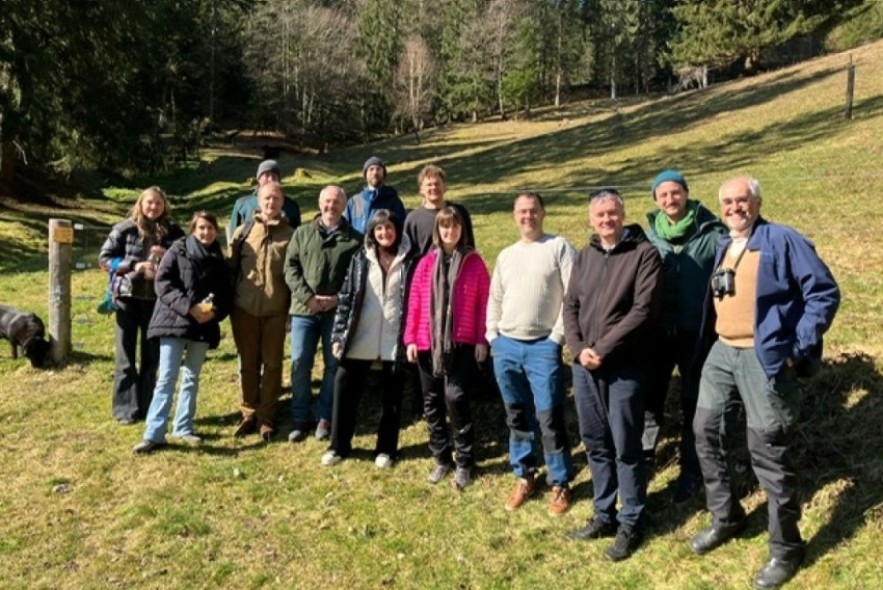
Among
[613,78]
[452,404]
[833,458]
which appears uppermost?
[613,78]

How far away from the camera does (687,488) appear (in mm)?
4469

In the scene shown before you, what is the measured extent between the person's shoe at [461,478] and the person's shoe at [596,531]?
3.18ft

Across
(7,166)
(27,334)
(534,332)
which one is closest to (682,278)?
(534,332)

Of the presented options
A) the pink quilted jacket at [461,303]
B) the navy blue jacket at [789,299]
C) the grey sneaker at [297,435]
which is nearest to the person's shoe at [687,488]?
the navy blue jacket at [789,299]

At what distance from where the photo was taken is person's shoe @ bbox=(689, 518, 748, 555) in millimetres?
3955

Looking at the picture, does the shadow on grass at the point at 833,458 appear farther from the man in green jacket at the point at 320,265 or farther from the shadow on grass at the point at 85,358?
the shadow on grass at the point at 85,358

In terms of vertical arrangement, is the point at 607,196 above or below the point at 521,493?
above

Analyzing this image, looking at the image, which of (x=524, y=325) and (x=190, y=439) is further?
(x=190, y=439)

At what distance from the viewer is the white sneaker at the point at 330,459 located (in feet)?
18.0

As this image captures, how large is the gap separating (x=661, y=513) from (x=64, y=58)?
22.1 meters

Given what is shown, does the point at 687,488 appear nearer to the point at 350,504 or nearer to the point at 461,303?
the point at 461,303

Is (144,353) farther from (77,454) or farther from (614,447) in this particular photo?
(614,447)

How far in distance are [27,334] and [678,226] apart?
6.89m

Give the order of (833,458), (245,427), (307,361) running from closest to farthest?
(833,458), (307,361), (245,427)
